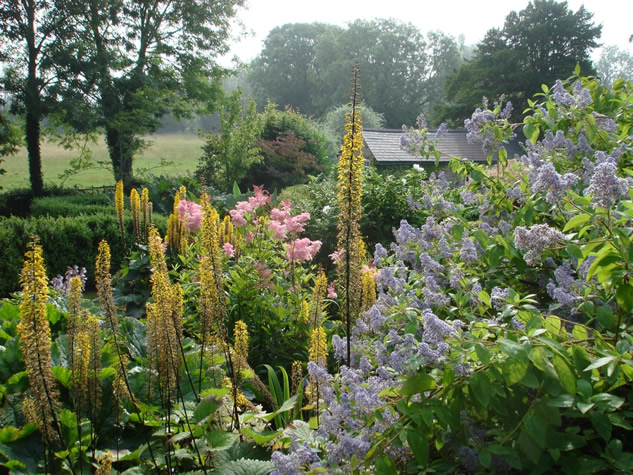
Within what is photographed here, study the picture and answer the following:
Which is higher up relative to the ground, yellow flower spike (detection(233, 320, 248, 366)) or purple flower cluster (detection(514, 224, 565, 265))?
purple flower cluster (detection(514, 224, 565, 265))

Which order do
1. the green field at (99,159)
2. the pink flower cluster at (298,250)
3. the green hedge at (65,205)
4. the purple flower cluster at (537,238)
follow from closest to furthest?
the purple flower cluster at (537,238) < the pink flower cluster at (298,250) < the green hedge at (65,205) < the green field at (99,159)

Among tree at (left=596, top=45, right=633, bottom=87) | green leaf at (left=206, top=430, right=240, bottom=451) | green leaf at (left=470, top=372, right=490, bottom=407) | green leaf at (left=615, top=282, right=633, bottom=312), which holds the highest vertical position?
tree at (left=596, top=45, right=633, bottom=87)

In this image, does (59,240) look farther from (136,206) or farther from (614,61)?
(614,61)

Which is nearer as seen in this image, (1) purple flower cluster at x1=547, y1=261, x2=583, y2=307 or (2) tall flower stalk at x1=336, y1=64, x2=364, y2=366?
(1) purple flower cluster at x1=547, y1=261, x2=583, y2=307

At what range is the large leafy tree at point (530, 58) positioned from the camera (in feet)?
114

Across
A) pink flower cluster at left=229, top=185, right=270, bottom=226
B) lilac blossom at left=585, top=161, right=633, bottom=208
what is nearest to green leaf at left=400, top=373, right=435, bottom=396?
lilac blossom at left=585, top=161, right=633, bottom=208

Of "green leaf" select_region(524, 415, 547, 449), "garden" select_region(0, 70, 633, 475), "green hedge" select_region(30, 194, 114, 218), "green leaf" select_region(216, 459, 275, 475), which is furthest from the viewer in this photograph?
"green hedge" select_region(30, 194, 114, 218)

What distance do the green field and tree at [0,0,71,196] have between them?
2.23m

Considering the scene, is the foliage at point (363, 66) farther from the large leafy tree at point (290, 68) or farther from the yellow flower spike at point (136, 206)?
the yellow flower spike at point (136, 206)

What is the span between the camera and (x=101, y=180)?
28344 millimetres

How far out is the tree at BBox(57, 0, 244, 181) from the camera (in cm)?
2081

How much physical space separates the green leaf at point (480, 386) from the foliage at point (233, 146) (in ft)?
65.0

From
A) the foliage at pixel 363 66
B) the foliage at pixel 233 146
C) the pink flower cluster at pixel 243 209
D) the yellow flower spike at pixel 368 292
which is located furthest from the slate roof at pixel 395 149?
the foliage at pixel 363 66

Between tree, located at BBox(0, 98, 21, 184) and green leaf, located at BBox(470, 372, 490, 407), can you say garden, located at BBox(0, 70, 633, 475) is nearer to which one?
green leaf, located at BBox(470, 372, 490, 407)
